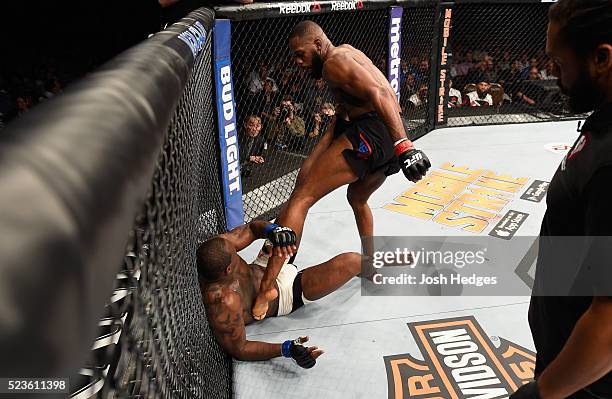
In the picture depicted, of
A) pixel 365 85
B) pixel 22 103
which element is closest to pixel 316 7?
pixel 365 85

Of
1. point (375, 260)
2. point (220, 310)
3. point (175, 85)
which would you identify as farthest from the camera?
point (375, 260)

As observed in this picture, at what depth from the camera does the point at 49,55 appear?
21.0 ft

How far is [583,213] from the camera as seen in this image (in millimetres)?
864

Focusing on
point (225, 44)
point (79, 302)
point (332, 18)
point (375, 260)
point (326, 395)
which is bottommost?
point (326, 395)

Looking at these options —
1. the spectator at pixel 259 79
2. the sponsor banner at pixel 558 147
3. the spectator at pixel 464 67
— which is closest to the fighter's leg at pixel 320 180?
the spectator at pixel 259 79

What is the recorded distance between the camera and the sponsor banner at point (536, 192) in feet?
11.0

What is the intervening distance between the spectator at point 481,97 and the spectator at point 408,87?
1.06 meters

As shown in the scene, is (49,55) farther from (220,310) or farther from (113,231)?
(113,231)

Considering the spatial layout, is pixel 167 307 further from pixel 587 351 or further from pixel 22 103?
pixel 22 103

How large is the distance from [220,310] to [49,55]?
6.09m

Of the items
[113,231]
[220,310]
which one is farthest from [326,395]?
[113,231]

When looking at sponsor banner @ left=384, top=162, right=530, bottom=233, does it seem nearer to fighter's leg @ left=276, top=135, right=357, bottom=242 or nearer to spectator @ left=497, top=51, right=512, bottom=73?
fighter's leg @ left=276, top=135, right=357, bottom=242

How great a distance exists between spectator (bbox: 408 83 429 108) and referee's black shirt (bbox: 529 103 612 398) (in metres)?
4.28

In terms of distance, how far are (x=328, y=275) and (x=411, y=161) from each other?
0.65 meters
